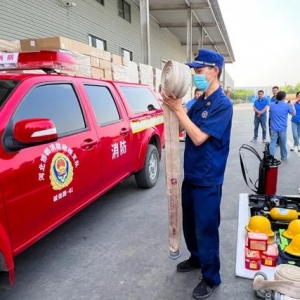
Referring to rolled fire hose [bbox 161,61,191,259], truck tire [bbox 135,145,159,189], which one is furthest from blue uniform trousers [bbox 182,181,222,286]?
truck tire [bbox 135,145,159,189]

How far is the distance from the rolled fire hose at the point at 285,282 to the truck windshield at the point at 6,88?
244 centimetres

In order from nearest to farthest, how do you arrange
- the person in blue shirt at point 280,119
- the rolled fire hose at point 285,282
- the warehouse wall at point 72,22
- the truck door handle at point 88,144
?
the rolled fire hose at point 285,282 < the truck door handle at point 88,144 < the person in blue shirt at point 280,119 < the warehouse wall at point 72,22

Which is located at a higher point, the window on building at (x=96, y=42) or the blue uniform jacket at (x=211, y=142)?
the window on building at (x=96, y=42)

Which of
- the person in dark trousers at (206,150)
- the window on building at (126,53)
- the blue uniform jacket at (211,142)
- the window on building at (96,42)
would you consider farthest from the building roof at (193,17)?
the blue uniform jacket at (211,142)

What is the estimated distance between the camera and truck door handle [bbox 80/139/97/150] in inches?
121

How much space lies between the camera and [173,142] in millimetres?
2271

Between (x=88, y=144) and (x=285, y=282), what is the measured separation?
7.17 feet

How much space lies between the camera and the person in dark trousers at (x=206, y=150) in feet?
7.00

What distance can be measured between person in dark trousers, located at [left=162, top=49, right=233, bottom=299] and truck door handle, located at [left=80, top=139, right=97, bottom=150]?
1.19 m

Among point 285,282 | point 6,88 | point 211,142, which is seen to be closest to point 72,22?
point 6,88

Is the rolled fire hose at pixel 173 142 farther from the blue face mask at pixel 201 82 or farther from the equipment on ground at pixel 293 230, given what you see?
the equipment on ground at pixel 293 230

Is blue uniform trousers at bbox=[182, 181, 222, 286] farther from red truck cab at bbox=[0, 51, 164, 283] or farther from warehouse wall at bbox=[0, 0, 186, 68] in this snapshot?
warehouse wall at bbox=[0, 0, 186, 68]

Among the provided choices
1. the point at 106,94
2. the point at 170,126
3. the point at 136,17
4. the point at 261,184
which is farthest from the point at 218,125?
the point at 136,17

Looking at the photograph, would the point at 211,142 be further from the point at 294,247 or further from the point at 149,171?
the point at 149,171
